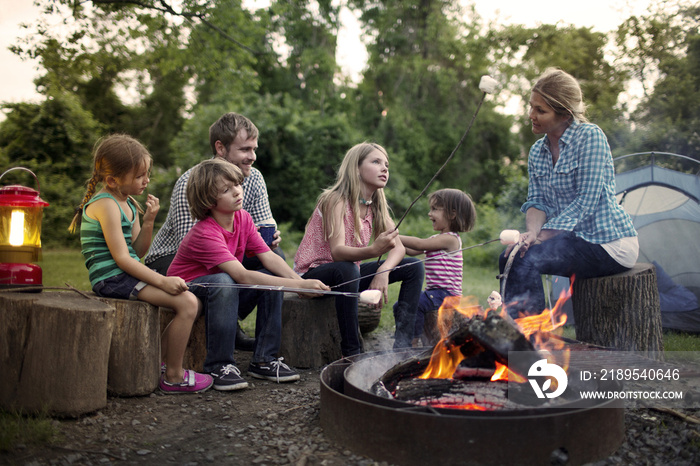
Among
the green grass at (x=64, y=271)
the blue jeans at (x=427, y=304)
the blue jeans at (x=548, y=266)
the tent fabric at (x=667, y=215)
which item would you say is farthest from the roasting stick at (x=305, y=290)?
the green grass at (x=64, y=271)

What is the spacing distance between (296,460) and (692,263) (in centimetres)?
468

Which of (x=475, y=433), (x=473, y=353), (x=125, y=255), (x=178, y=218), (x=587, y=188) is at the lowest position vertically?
(x=475, y=433)

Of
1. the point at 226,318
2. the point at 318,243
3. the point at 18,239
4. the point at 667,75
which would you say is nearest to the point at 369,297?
the point at 226,318

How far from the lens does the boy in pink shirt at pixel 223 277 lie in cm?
332

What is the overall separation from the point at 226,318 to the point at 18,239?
1.22 metres

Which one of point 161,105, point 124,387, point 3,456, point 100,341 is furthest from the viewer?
point 161,105

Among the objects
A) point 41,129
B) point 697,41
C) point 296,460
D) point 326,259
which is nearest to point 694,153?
point 697,41

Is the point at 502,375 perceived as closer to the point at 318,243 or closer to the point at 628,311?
the point at 628,311

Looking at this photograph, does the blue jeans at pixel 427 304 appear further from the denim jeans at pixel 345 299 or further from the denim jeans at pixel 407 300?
the denim jeans at pixel 345 299

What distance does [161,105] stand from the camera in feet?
74.3

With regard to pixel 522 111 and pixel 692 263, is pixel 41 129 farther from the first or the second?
pixel 522 111

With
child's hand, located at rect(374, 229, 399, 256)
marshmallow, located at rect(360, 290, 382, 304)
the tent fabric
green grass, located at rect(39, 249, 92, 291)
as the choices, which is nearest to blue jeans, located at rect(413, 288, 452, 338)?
child's hand, located at rect(374, 229, 399, 256)

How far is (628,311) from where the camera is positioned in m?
3.47

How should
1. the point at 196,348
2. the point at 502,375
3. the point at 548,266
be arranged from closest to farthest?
→ the point at 502,375 < the point at 548,266 < the point at 196,348
